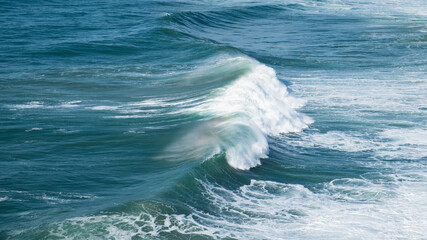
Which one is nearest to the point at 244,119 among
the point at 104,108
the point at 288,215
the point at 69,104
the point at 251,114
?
the point at 251,114

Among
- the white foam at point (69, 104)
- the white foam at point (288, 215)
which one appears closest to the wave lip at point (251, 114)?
the white foam at point (288, 215)

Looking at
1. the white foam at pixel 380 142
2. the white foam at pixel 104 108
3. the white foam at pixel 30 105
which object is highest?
the white foam at pixel 380 142

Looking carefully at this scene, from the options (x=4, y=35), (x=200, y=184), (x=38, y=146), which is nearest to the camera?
(x=200, y=184)

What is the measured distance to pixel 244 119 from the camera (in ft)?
49.8

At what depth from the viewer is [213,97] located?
17.4 metres

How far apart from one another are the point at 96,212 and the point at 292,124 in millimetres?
7166

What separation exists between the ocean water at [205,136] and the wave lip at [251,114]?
0.15 ft

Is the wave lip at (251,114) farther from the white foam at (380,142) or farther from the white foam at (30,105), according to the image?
the white foam at (30,105)

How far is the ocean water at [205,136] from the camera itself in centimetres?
1029

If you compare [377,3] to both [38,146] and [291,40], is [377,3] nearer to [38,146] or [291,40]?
[291,40]

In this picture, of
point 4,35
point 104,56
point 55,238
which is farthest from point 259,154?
point 4,35

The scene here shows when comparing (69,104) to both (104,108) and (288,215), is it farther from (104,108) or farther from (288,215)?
(288,215)

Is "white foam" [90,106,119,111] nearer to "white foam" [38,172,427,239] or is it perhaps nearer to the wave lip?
the wave lip

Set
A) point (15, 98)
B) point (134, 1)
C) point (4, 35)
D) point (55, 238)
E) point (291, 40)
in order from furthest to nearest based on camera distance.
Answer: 1. point (134, 1)
2. point (291, 40)
3. point (4, 35)
4. point (15, 98)
5. point (55, 238)
